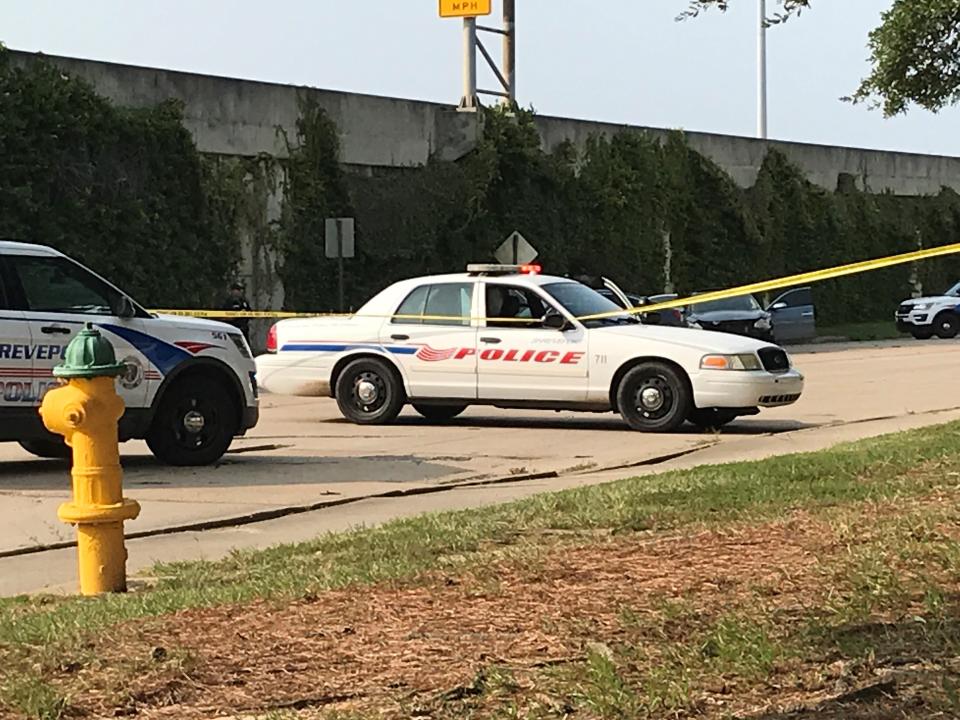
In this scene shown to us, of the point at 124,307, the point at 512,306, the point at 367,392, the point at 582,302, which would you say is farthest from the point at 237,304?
the point at 124,307

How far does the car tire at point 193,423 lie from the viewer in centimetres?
1391

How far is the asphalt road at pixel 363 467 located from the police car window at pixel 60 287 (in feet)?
4.37

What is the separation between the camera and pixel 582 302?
1797cm

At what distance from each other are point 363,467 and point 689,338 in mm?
4507

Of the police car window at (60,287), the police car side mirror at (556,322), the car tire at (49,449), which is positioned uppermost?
the police car window at (60,287)

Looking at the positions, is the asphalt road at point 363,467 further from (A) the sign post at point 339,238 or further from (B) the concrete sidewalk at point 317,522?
(A) the sign post at point 339,238

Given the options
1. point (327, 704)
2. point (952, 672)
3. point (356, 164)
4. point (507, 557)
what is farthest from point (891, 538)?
point (356, 164)

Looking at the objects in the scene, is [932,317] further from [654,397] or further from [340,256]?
[654,397]

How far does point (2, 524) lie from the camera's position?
35.6 ft

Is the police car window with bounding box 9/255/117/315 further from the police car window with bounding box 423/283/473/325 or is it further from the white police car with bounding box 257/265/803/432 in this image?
the police car window with bounding box 423/283/473/325

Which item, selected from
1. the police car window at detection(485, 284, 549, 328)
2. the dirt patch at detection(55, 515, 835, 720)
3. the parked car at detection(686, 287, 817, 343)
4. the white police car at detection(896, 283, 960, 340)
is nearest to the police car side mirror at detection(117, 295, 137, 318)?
the police car window at detection(485, 284, 549, 328)

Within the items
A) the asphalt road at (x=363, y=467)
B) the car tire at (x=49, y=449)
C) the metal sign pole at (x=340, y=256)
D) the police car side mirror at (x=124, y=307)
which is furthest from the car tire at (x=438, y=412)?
the metal sign pole at (x=340, y=256)

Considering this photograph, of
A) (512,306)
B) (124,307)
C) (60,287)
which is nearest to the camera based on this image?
(60,287)

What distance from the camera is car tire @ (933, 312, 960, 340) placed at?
146 ft
